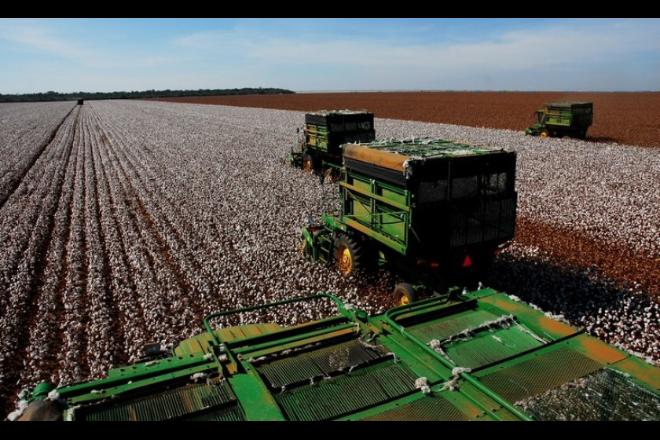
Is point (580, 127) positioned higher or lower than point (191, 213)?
higher

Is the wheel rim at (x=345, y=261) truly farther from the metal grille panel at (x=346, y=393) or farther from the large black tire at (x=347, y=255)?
the metal grille panel at (x=346, y=393)

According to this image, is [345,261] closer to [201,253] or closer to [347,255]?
[347,255]

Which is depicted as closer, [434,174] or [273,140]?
[434,174]

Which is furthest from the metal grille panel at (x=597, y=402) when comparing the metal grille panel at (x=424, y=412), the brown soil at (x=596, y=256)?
the brown soil at (x=596, y=256)

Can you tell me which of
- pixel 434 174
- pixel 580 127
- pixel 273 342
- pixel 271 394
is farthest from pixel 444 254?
pixel 580 127
